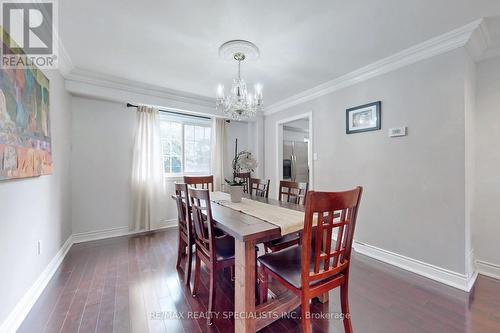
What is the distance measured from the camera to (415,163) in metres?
2.27

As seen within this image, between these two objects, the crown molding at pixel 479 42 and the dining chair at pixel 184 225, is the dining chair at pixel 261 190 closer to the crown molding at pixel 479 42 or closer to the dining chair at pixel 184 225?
the dining chair at pixel 184 225

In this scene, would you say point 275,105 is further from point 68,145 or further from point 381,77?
point 68,145

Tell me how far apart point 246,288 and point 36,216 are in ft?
6.69

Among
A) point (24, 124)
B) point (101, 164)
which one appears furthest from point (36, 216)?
point (101, 164)

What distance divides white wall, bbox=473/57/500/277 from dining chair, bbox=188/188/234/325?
2749mm

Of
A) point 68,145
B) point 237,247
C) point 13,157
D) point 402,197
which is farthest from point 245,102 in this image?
point 68,145

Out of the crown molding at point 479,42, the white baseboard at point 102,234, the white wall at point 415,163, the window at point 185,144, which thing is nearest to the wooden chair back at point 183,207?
the white baseboard at point 102,234

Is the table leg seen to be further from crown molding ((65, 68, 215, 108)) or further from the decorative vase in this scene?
crown molding ((65, 68, 215, 108))

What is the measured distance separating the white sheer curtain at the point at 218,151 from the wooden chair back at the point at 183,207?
194cm

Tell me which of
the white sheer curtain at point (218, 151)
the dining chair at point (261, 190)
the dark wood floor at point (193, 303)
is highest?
the white sheer curtain at point (218, 151)

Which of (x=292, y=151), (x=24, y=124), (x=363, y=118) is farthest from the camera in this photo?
(x=292, y=151)

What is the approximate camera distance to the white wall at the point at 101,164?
3.09 meters

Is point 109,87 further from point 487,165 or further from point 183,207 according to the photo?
point 487,165

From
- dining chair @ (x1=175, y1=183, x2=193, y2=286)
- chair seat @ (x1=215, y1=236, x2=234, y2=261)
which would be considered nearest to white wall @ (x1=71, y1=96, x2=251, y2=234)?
dining chair @ (x1=175, y1=183, x2=193, y2=286)
